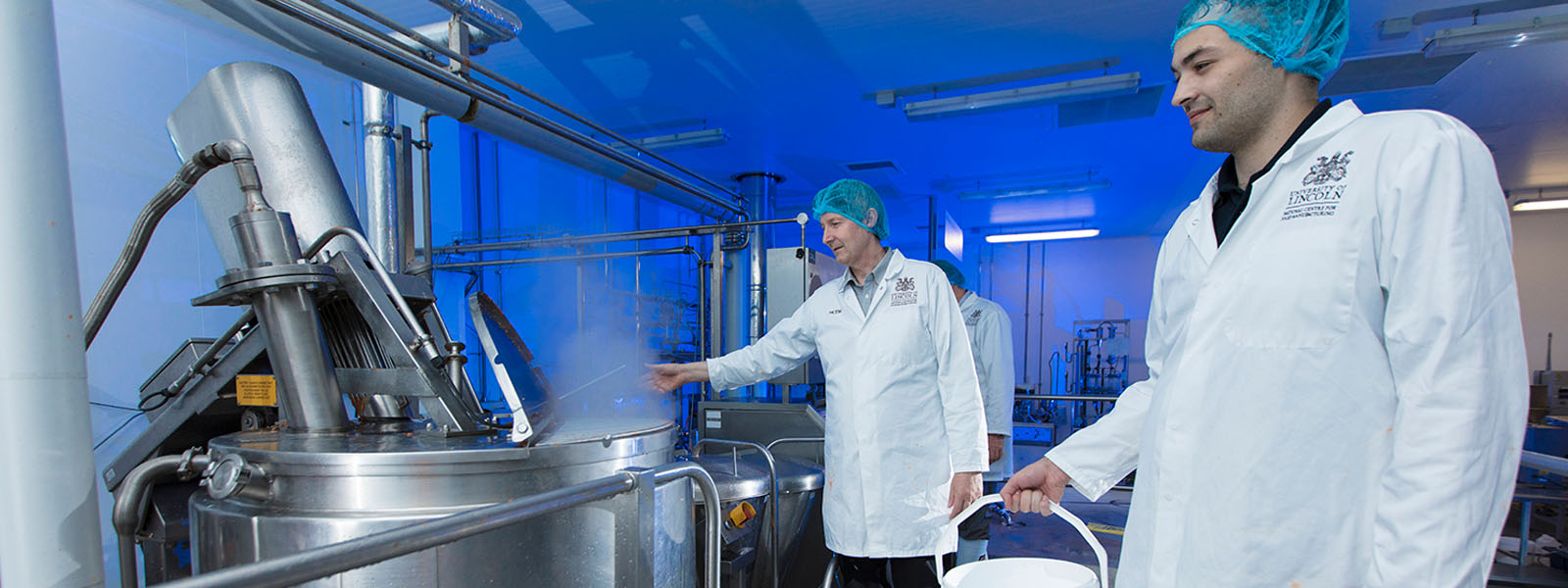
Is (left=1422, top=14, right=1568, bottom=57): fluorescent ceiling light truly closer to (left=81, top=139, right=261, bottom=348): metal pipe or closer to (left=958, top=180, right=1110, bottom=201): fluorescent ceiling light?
(left=958, top=180, right=1110, bottom=201): fluorescent ceiling light

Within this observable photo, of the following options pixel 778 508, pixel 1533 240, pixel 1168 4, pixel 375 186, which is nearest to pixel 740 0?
pixel 375 186

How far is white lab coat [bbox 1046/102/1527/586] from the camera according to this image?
698 mm

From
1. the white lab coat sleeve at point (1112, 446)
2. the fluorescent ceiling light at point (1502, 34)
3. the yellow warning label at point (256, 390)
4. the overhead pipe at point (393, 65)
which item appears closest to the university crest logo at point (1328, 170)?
the white lab coat sleeve at point (1112, 446)

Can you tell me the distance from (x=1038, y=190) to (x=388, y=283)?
7156mm

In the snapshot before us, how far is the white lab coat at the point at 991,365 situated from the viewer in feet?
10.5

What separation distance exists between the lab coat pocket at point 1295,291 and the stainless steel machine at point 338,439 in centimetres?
91

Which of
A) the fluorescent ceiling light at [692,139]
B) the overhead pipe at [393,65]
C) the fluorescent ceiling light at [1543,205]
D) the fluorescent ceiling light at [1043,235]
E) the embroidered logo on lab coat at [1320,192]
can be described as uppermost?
the fluorescent ceiling light at [692,139]

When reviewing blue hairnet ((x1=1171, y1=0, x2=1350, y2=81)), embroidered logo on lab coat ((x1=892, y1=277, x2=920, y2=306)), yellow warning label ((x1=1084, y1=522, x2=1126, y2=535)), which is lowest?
yellow warning label ((x1=1084, y1=522, x2=1126, y2=535))

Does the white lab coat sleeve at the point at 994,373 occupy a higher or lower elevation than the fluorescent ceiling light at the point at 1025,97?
lower

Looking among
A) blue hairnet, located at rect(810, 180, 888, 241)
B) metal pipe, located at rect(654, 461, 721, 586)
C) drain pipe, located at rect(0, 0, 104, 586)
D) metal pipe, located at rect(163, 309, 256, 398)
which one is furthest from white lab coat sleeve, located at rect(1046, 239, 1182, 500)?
metal pipe, located at rect(163, 309, 256, 398)

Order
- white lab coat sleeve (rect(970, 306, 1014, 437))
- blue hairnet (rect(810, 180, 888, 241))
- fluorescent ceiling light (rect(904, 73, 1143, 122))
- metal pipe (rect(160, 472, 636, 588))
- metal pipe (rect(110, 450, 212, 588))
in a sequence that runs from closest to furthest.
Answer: metal pipe (rect(160, 472, 636, 588)) < metal pipe (rect(110, 450, 212, 588)) < blue hairnet (rect(810, 180, 888, 241)) < white lab coat sleeve (rect(970, 306, 1014, 437)) < fluorescent ceiling light (rect(904, 73, 1143, 122))

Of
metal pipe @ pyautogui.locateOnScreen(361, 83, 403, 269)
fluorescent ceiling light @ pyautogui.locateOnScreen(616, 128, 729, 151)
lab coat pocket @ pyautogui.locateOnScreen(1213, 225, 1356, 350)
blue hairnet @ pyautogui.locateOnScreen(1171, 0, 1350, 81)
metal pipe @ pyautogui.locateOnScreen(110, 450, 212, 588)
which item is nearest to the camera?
lab coat pocket @ pyautogui.locateOnScreen(1213, 225, 1356, 350)

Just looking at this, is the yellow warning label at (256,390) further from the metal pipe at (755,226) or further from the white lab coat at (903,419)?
the metal pipe at (755,226)

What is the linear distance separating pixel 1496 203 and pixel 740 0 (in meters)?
3.22
